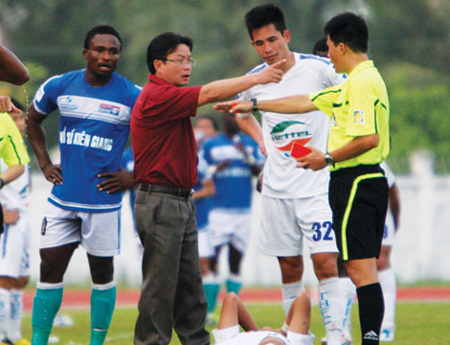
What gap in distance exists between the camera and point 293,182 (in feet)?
26.2

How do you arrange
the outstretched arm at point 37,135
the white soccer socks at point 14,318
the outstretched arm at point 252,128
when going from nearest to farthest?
1. the outstretched arm at point 37,135
2. the outstretched arm at point 252,128
3. the white soccer socks at point 14,318

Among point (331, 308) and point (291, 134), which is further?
point (291, 134)

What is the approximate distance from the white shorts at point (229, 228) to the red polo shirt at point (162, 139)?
18.9 ft

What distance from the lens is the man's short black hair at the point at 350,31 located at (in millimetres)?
6816

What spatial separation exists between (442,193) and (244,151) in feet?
24.0

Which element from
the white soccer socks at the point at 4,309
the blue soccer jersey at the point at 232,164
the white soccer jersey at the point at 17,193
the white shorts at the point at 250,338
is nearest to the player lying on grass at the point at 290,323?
the white shorts at the point at 250,338

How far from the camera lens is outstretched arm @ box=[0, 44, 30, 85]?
6352 mm

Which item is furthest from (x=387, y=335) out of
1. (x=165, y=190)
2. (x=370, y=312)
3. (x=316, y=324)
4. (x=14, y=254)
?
(x=14, y=254)

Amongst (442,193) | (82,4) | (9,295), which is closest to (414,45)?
(82,4)

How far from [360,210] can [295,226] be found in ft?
4.88

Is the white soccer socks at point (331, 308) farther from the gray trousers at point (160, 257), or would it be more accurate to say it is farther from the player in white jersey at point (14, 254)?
the player in white jersey at point (14, 254)

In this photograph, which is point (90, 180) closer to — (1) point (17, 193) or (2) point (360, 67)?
(2) point (360, 67)

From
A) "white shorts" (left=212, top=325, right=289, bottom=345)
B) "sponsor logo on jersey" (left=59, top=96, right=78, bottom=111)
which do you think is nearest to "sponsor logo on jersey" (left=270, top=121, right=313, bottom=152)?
"sponsor logo on jersey" (left=59, top=96, right=78, bottom=111)

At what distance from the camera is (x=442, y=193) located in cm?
1908
